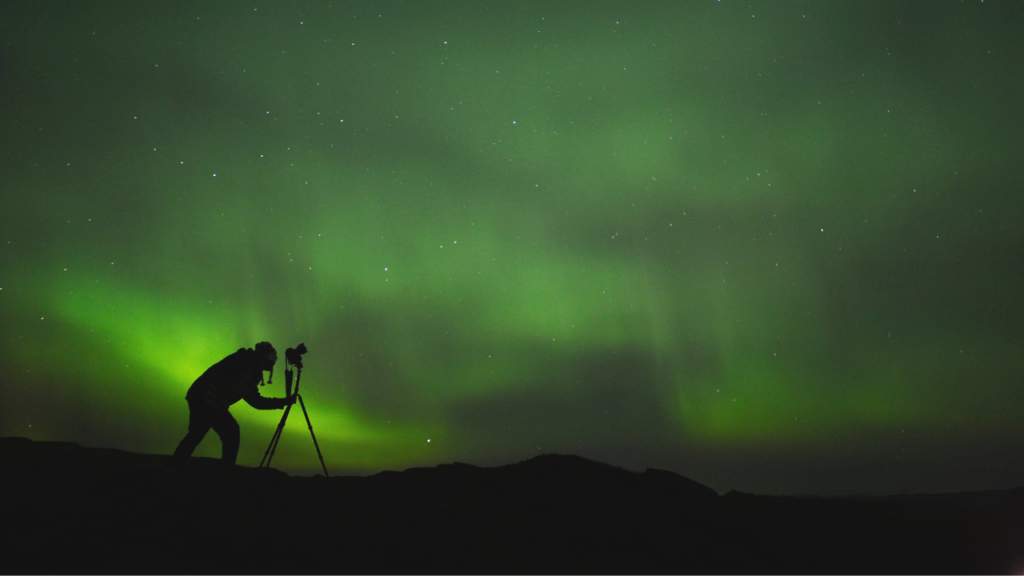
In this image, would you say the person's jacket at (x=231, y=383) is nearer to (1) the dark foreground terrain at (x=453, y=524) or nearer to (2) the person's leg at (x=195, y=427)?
(2) the person's leg at (x=195, y=427)

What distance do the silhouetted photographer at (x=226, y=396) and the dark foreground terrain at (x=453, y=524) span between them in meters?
0.53

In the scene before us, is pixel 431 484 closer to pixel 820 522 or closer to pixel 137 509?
pixel 137 509

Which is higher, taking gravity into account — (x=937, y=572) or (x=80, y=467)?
(x=80, y=467)

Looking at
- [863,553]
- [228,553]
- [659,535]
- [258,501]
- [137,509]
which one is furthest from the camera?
[863,553]

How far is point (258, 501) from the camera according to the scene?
619cm

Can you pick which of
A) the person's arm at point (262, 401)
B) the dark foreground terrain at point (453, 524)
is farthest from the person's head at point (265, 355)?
the dark foreground terrain at point (453, 524)

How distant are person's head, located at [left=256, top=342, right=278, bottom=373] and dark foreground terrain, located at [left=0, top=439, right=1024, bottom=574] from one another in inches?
56.3

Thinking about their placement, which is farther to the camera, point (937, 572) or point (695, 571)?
point (937, 572)

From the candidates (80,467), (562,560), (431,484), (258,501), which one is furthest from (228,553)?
(80,467)

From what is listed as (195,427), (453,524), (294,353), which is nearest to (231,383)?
(195,427)

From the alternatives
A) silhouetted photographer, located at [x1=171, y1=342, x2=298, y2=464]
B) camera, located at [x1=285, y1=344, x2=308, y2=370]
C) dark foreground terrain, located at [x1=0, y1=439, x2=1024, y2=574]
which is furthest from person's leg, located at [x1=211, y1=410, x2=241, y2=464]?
camera, located at [x1=285, y1=344, x2=308, y2=370]

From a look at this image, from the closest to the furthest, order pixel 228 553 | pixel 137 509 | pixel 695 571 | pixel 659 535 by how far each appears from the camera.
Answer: pixel 228 553
pixel 137 509
pixel 695 571
pixel 659 535

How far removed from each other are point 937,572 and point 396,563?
8.86 meters

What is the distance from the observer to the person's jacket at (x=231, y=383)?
7.46 meters
